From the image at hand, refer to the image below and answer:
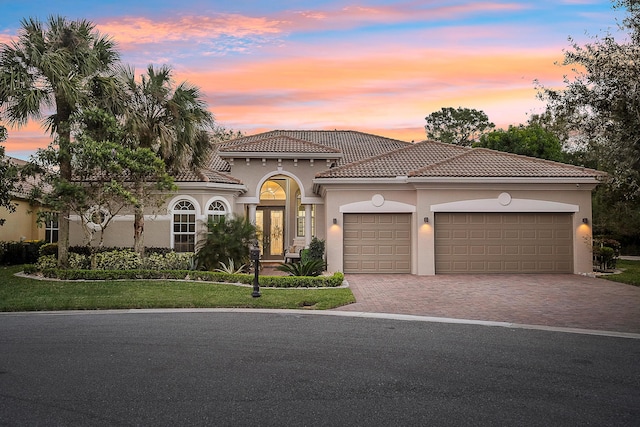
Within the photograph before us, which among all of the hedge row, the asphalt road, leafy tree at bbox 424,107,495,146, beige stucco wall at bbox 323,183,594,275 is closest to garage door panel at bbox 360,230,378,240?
beige stucco wall at bbox 323,183,594,275

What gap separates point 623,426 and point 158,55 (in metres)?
18.0

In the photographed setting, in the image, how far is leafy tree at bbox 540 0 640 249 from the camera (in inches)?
393

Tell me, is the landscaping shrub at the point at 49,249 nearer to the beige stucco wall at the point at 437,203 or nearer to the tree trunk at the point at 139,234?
the tree trunk at the point at 139,234

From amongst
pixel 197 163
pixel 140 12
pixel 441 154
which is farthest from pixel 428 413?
pixel 441 154

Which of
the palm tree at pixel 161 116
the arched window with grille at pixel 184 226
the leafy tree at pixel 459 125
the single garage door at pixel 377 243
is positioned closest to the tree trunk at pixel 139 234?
the palm tree at pixel 161 116

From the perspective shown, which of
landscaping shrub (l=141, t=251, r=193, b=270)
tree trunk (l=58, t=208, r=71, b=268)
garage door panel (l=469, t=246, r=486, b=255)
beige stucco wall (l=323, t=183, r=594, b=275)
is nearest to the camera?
tree trunk (l=58, t=208, r=71, b=268)

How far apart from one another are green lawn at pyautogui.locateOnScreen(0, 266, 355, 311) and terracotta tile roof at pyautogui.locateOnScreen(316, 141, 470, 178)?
5975mm

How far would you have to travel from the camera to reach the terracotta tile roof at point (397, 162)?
1891 centimetres

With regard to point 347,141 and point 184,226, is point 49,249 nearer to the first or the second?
point 184,226

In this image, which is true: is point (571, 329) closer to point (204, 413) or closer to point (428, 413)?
point (428, 413)

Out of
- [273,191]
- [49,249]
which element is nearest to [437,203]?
[273,191]

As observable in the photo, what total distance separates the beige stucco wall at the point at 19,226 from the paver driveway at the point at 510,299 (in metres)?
17.1

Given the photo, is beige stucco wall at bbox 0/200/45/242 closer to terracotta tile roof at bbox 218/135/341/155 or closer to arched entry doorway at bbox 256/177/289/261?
terracotta tile roof at bbox 218/135/341/155

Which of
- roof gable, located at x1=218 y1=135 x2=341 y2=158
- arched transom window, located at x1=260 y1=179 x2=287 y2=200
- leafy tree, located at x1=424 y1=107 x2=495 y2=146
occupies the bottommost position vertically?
arched transom window, located at x1=260 y1=179 x2=287 y2=200
